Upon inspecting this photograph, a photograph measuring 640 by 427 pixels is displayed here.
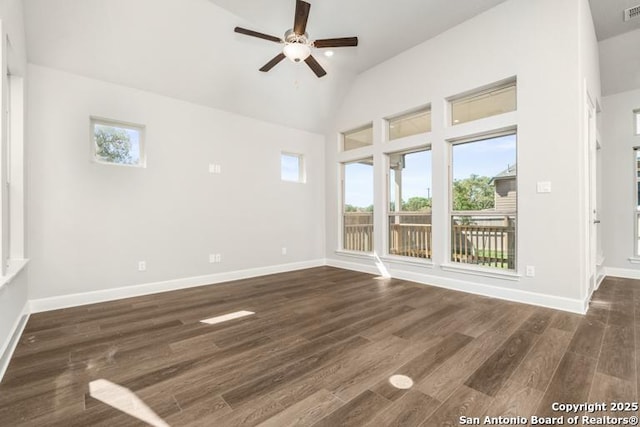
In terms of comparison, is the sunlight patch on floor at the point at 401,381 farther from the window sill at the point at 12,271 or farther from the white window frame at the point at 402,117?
the white window frame at the point at 402,117

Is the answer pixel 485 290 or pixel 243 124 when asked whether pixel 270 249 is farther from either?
pixel 485 290

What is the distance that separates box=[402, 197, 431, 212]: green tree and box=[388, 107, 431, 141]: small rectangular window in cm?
105

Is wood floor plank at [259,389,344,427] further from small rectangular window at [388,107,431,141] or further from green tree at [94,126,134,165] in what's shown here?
small rectangular window at [388,107,431,141]

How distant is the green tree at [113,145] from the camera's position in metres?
3.63

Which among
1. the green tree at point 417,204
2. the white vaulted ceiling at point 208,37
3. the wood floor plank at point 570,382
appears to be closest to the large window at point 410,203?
the green tree at point 417,204

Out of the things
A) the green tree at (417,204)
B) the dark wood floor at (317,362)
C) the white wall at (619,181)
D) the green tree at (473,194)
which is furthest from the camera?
the white wall at (619,181)

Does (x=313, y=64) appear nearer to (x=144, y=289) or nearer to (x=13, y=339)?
(x=144, y=289)

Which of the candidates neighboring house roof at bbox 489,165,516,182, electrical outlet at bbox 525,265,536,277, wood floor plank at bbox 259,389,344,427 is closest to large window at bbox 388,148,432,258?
neighboring house roof at bbox 489,165,516,182

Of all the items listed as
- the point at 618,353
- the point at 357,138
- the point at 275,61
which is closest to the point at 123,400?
the point at 618,353

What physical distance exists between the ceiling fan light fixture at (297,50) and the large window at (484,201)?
2487mm

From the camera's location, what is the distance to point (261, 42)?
13.0ft

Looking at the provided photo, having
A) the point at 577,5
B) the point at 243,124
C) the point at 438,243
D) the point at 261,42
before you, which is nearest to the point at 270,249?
the point at 243,124

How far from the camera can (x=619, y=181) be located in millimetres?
4668

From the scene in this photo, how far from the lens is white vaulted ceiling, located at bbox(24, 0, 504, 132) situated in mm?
3076
